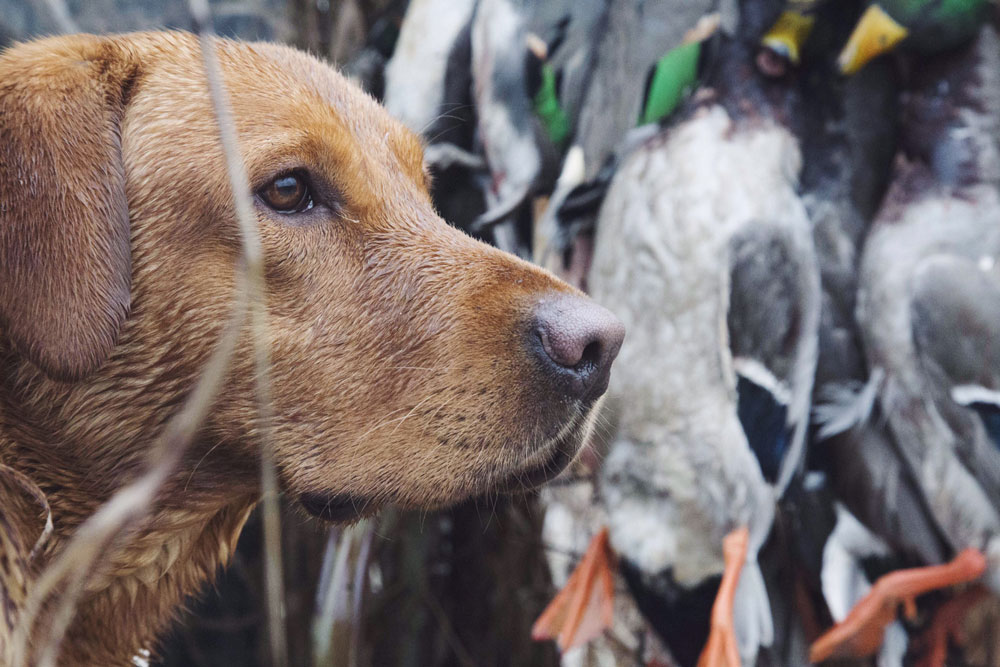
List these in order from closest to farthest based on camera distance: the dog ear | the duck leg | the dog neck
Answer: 1. the dog ear
2. the dog neck
3. the duck leg

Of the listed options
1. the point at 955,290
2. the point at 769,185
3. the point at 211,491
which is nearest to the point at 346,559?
the point at 211,491

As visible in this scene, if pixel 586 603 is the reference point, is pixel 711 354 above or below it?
above

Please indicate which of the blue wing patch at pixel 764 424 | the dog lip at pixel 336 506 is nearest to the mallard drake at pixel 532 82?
the blue wing patch at pixel 764 424

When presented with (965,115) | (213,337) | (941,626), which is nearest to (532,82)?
(965,115)

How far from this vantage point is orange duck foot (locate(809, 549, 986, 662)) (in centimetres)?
204

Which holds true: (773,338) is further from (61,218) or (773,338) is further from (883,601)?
(61,218)

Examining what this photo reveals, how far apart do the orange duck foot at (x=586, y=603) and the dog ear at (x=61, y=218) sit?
1.32 metres

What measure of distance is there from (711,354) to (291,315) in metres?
1.12

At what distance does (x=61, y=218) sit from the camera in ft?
4.58

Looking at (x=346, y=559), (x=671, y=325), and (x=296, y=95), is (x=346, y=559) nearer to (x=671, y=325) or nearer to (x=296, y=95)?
(x=671, y=325)

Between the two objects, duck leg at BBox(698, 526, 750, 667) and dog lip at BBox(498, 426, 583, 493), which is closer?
dog lip at BBox(498, 426, 583, 493)

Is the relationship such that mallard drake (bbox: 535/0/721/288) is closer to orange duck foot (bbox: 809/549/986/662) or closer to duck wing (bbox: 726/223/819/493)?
duck wing (bbox: 726/223/819/493)

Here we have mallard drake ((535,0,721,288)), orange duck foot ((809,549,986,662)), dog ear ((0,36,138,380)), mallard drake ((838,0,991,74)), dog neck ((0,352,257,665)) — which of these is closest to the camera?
dog ear ((0,36,138,380))

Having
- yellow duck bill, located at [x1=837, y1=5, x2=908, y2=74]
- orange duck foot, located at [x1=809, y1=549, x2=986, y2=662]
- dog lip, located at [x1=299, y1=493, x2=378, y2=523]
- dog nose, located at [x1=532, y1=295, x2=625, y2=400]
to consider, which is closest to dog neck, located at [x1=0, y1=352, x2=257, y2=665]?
dog lip, located at [x1=299, y1=493, x2=378, y2=523]
